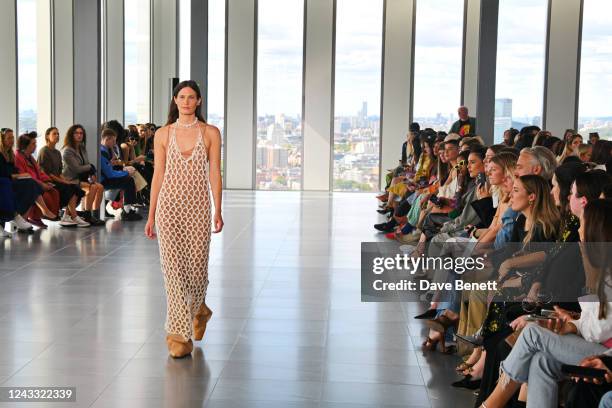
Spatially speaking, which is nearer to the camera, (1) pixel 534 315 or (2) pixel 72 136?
(1) pixel 534 315

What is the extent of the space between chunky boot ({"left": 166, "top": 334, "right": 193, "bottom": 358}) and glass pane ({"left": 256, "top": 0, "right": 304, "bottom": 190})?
45.6ft

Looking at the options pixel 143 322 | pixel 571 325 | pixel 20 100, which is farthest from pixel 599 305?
pixel 20 100

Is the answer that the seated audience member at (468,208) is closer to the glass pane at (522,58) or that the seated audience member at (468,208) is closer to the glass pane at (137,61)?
the glass pane at (137,61)

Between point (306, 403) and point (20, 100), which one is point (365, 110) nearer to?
point (20, 100)

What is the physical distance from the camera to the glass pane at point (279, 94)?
62.9ft

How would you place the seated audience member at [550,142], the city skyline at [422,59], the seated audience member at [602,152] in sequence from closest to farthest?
the seated audience member at [602,152], the seated audience member at [550,142], the city skyline at [422,59]

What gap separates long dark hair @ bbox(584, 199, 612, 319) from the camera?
3662 millimetres

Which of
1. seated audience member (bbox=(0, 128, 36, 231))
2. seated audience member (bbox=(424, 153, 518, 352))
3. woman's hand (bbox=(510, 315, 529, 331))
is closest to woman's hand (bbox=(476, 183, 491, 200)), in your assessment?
seated audience member (bbox=(424, 153, 518, 352))

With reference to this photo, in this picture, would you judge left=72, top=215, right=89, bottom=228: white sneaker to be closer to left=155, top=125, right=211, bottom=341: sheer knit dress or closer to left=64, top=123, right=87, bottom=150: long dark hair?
left=64, top=123, right=87, bottom=150: long dark hair

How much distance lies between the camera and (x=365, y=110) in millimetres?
19266

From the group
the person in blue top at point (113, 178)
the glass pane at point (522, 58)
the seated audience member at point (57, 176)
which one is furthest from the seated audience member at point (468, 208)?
the glass pane at point (522, 58)

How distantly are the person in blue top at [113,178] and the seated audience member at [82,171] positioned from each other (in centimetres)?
47

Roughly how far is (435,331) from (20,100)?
31.3 ft

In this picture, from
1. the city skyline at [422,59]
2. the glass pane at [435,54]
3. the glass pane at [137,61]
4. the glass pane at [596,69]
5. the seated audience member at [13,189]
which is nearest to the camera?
the seated audience member at [13,189]
